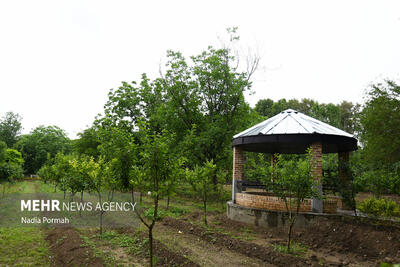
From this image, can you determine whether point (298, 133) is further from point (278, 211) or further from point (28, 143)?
point (28, 143)

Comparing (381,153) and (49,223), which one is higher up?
(381,153)

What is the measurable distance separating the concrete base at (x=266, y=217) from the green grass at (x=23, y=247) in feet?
21.8

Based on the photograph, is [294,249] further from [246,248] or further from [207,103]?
[207,103]

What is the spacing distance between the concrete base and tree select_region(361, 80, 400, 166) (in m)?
8.11

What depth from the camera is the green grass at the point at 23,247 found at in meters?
6.87

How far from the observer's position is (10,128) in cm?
6350

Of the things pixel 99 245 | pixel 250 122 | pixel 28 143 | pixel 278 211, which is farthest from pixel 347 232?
pixel 28 143

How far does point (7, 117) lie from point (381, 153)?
241ft

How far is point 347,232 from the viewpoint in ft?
27.4

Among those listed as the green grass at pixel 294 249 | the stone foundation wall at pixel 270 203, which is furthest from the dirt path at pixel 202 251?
the stone foundation wall at pixel 270 203

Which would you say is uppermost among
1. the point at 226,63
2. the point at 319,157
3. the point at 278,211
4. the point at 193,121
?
the point at 226,63

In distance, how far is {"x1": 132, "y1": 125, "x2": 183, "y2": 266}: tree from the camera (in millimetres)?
5465

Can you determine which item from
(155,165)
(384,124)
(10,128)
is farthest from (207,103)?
(10,128)

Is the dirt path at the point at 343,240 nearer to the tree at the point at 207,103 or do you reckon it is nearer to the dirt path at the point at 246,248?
the dirt path at the point at 246,248
